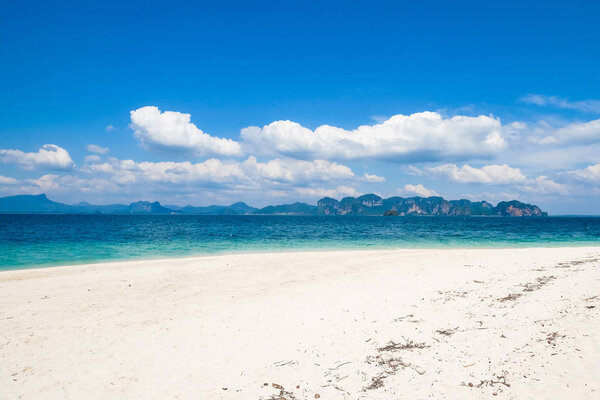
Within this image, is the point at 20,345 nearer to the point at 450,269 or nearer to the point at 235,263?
the point at 235,263

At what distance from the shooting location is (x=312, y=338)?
9.41m

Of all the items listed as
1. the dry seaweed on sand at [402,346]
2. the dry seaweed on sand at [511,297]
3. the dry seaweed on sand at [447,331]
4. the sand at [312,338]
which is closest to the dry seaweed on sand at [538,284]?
the sand at [312,338]

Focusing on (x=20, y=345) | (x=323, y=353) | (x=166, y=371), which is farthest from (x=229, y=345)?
(x=20, y=345)

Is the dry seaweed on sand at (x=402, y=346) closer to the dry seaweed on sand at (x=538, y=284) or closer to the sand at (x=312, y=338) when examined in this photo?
the sand at (x=312, y=338)

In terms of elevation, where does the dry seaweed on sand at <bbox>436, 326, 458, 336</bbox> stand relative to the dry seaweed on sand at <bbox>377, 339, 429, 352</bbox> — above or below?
above

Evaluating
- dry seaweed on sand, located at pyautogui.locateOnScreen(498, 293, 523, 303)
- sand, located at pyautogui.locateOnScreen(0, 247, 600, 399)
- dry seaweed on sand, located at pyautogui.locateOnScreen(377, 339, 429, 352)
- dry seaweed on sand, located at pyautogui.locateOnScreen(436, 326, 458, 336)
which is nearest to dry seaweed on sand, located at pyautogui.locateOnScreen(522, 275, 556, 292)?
sand, located at pyautogui.locateOnScreen(0, 247, 600, 399)

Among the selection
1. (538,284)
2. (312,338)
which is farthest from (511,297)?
(312,338)

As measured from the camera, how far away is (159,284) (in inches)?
686

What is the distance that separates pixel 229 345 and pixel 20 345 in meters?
6.42

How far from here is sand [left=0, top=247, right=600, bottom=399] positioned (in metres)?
6.82

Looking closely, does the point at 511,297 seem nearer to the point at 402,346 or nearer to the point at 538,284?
the point at 538,284

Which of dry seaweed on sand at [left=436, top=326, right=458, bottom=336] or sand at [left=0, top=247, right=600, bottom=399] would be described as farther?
dry seaweed on sand at [left=436, top=326, right=458, bottom=336]

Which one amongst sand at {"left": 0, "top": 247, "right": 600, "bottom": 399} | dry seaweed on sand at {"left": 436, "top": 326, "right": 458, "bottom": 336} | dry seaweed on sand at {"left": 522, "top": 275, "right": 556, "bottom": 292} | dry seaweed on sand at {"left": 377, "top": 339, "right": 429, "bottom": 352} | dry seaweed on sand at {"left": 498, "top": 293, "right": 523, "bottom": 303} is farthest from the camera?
dry seaweed on sand at {"left": 522, "top": 275, "right": 556, "bottom": 292}

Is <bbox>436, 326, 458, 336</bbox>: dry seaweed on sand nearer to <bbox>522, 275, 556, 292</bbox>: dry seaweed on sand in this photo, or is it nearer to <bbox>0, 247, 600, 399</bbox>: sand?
<bbox>0, 247, 600, 399</bbox>: sand
